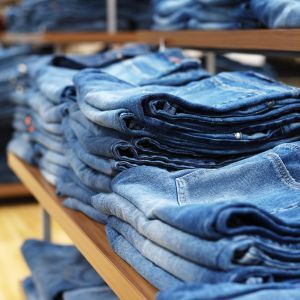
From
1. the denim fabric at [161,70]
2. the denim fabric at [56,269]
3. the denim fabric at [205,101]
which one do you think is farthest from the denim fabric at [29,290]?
the denim fabric at [205,101]

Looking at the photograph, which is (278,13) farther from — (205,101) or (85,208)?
(85,208)

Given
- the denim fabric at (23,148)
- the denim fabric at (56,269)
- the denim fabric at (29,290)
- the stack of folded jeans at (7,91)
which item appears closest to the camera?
the denim fabric at (56,269)

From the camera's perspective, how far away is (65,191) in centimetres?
141

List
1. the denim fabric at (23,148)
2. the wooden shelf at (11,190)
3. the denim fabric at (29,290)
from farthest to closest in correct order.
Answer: the wooden shelf at (11,190) → the denim fabric at (29,290) → the denim fabric at (23,148)

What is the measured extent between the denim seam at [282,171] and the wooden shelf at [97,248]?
0.28 m

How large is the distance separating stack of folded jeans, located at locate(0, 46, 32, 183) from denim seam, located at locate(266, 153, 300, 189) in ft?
8.15

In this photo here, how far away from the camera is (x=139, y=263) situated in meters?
0.90

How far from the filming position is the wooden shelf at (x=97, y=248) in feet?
2.87

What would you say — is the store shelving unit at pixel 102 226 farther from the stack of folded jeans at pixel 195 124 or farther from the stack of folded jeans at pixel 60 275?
the stack of folded jeans at pixel 60 275

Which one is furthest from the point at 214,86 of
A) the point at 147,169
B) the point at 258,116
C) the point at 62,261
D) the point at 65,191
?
the point at 62,261

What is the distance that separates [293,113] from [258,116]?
81 millimetres

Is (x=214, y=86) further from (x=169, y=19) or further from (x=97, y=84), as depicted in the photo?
(x=169, y=19)

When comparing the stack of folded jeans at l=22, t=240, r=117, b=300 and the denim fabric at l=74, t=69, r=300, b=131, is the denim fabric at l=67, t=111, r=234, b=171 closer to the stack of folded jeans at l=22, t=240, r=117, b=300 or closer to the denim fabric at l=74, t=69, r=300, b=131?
the denim fabric at l=74, t=69, r=300, b=131

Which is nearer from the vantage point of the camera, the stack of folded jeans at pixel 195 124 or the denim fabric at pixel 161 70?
the stack of folded jeans at pixel 195 124
